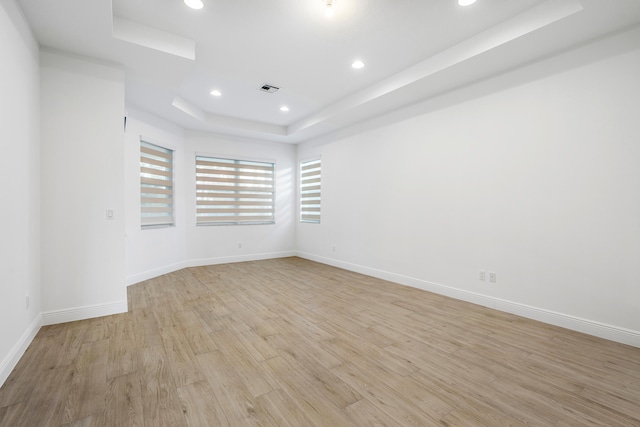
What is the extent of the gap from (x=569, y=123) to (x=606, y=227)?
105cm

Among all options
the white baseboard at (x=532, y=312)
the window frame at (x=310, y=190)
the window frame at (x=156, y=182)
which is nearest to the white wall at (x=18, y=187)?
the window frame at (x=156, y=182)

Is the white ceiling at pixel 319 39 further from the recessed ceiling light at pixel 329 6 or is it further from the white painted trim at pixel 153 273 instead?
the white painted trim at pixel 153 273

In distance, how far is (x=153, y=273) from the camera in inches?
188

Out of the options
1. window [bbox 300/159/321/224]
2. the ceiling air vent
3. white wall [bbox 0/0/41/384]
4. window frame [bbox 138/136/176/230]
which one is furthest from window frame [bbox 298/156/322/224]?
white wall [bbox 0/0/41/384]

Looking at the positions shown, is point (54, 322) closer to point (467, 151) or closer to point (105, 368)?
point (105, 368)

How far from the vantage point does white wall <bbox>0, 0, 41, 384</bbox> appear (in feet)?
6.49

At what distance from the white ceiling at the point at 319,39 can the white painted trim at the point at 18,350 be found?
265 centimetres

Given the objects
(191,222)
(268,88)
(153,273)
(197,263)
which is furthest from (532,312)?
(191,222)

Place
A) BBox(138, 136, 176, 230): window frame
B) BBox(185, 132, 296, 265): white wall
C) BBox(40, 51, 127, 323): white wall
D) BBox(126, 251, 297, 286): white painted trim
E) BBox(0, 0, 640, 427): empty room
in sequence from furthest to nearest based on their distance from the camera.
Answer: BBox(185, 132, 296, 265): white wall < BBox(138, 136, 176, 230): window frame < BBox(126, 251, 297, 286): white painted trim < BBox(40, 51, 127, 323): white wall < BBox(0, 0, 640, 427): empty room

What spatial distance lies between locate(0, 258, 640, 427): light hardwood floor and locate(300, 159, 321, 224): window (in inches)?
130

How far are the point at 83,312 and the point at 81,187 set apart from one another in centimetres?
131

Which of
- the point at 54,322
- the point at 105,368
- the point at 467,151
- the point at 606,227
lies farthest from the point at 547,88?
the point at 54,322

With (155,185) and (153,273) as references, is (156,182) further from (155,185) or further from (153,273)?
(153,273)

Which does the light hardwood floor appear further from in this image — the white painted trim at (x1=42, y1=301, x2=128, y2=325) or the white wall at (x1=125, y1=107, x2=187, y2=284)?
the white wall at (x1=125, y1=107, x2=187, y2=284)
